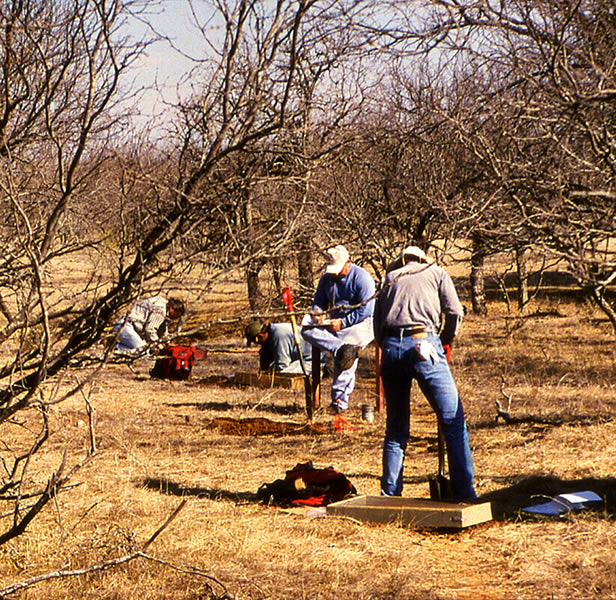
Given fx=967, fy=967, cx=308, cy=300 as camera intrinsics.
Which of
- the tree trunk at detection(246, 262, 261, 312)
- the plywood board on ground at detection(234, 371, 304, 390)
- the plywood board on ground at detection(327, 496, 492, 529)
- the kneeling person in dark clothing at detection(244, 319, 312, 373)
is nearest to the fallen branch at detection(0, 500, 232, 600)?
the tree trunk at detection(246, 262, 261, 312)

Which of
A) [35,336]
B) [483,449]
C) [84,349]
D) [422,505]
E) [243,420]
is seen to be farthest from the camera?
[243,420]

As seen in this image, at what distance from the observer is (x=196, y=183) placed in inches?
147

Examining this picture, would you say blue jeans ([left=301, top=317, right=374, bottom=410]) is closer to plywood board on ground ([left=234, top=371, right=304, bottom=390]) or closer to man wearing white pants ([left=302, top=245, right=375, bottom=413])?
man wearing white pants ([left=302, top=245, right=375, bottom=413])

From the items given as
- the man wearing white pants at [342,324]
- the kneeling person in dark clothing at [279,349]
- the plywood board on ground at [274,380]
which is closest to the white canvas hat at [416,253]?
the man wearing white pants at [342,324]

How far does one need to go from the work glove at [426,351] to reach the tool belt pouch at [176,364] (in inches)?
362

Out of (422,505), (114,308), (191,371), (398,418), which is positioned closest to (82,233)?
(398,418)

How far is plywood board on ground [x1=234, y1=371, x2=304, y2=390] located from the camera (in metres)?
13.5

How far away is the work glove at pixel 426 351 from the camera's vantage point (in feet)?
20.7

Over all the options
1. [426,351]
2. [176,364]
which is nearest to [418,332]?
[426,351]

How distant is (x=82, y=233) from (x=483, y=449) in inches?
160

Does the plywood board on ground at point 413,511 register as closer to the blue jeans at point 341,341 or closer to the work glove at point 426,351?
the work glove at point 426,351

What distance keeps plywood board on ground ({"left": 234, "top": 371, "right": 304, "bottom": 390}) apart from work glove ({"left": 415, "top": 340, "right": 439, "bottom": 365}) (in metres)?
7.16

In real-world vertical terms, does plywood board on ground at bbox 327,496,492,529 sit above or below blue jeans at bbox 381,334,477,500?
below

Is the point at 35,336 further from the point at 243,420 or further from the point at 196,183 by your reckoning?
the point at 243,420
